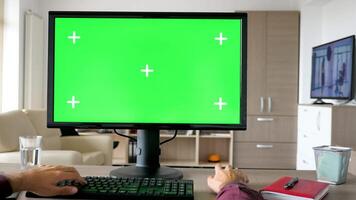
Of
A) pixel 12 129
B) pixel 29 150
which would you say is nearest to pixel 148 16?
pixel 29 150

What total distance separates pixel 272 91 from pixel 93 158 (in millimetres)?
2554

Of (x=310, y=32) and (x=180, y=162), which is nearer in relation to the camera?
(x=310, y=32)

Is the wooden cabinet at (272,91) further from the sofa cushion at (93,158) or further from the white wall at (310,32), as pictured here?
the sofa cushion at (93,158)

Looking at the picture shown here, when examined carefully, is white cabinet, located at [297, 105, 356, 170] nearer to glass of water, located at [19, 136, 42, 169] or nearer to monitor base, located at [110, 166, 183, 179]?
monitor base, located at [110, 166, 183, 179]

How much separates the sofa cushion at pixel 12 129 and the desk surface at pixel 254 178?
6.14 feet

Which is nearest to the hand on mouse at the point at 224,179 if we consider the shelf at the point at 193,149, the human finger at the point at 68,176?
the human finger at the point at 68,176

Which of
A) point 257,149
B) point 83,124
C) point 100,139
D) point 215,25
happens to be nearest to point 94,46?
point 83,124

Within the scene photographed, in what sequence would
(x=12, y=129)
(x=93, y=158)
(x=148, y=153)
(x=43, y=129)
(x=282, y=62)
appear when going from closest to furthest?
(x=148, y=153) → (x=12, y=129) → (x=93, y=158) → (x=43, y=129) → (x=282, y=62)

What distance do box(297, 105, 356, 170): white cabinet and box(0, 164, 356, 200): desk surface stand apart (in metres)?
2.18

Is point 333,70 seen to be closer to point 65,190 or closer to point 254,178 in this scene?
point 254,178

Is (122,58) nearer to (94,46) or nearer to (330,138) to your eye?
(94,46)

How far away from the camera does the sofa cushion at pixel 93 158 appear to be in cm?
353

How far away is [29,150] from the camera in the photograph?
1.18 m

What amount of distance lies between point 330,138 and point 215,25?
251 centimetres
